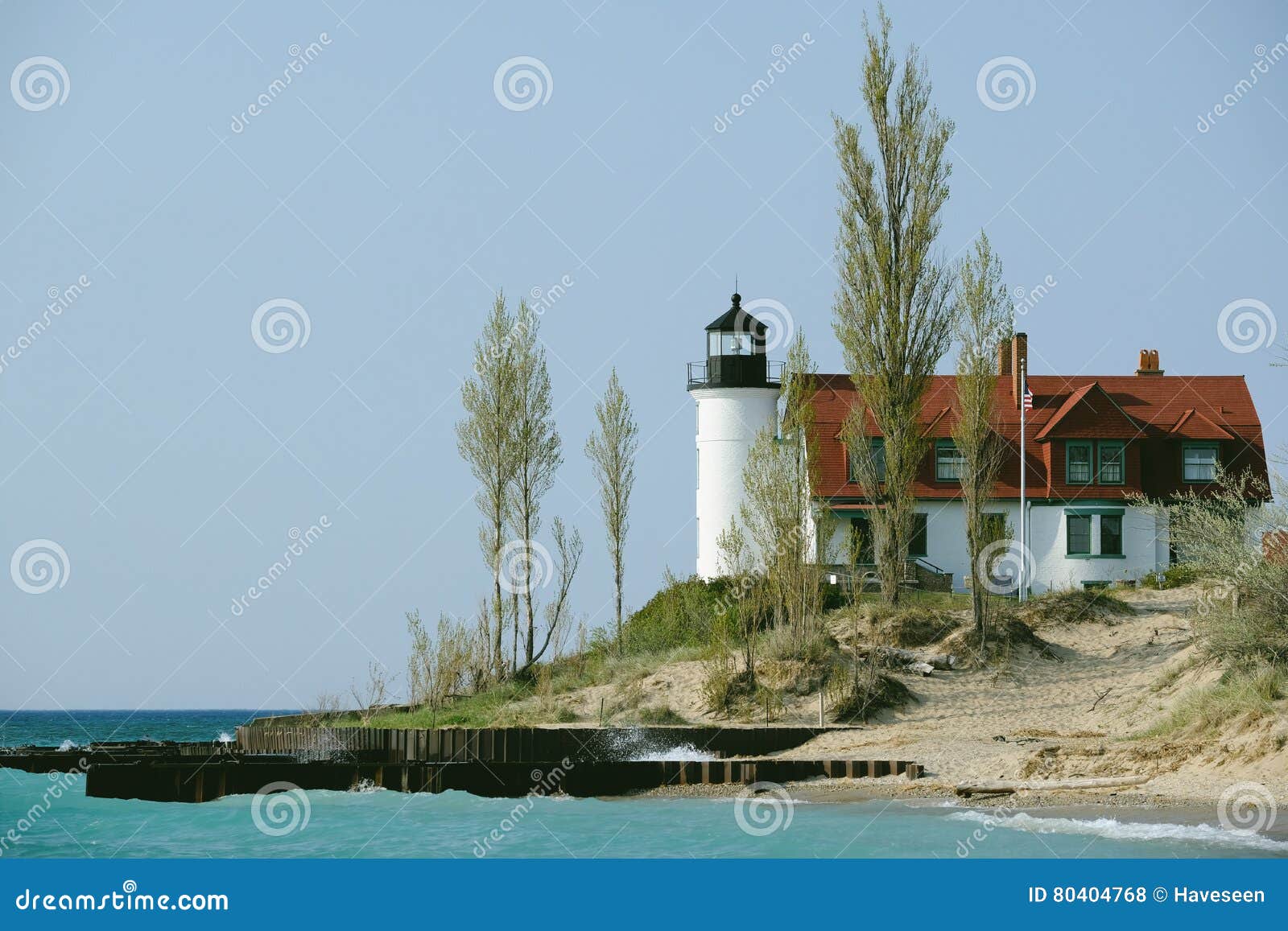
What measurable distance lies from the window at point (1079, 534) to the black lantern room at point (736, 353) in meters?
8.69

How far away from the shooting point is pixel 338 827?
1989 cm

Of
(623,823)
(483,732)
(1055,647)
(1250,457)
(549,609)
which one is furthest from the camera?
(1250,457)

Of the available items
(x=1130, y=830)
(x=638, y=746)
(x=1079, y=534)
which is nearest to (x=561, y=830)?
(x=638, y=746)

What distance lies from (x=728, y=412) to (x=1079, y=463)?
9.75 m

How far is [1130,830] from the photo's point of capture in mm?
16047

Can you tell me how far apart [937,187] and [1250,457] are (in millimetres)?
12711

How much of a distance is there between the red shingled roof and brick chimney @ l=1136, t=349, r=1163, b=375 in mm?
2224

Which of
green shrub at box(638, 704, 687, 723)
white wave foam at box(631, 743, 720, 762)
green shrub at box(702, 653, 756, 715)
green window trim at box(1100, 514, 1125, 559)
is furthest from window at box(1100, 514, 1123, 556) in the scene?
white wave foam at box(631, 743, 720, 762)

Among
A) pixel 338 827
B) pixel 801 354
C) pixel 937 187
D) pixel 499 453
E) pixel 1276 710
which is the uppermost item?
pixel 937 187
